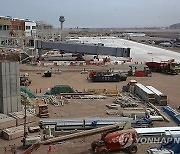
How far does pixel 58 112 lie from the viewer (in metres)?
26.8

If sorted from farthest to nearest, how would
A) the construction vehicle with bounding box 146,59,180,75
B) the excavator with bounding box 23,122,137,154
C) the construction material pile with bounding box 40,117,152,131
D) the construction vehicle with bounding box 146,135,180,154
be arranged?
the construction vehicle with bounding box 146,59,180,75
the construction material pile with bounding box 40,117,152,131
the excavator with bounding box 23,122,137,154
the construction vehicle with bounding box 146,135,180,154

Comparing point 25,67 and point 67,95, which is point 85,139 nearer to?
point 67,95

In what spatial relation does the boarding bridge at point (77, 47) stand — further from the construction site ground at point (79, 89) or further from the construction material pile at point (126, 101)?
the construction material pile at point (126, 101)

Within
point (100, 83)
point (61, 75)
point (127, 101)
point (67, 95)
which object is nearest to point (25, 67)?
point (61, 75)

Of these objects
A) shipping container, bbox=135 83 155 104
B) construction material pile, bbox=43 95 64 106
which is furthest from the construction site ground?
shipping container, bbox=135 83 155 104

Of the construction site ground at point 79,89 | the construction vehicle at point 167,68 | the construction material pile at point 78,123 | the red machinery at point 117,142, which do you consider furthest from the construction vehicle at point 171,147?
the construction vehicle at point 167,68

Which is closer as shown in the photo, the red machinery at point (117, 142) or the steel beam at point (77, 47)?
the red machinery at point (117, 142)

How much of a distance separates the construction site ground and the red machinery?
824 mm

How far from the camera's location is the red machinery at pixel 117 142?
18.0m

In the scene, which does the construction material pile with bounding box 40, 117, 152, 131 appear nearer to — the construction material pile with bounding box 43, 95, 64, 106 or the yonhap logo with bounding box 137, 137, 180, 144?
the yonhap logo with bounding box 137, 137, 180, 144

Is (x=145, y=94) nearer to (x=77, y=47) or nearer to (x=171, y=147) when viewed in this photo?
(x=171, y=147)

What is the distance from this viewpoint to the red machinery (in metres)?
18.0

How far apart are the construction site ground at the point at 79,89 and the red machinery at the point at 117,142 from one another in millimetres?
824

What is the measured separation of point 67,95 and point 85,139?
1248 cm
